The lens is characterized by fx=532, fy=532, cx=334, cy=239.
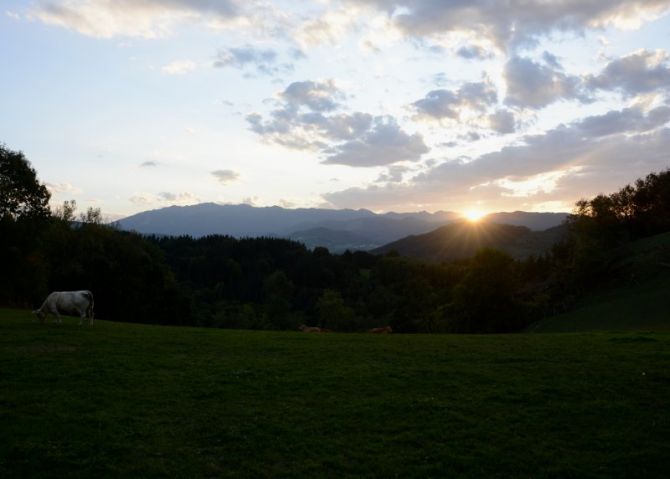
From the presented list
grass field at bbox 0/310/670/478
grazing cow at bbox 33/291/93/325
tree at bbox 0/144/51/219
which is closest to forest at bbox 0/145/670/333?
tree at bbox 0/144/51/219

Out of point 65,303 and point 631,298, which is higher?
point 65,303

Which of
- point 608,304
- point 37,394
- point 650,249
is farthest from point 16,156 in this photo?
point 650,249

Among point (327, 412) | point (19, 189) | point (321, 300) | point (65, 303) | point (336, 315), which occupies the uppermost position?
point (19, 189)

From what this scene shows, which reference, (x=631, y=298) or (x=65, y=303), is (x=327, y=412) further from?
(x=631, y=298)

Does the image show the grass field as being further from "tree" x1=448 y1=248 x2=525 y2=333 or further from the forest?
"tree" x1=448 y1=248 x2=525 y2=333

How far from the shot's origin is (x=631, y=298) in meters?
49.3

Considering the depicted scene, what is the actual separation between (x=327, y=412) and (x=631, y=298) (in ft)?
150

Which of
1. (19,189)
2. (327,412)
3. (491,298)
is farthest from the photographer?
(491,298)

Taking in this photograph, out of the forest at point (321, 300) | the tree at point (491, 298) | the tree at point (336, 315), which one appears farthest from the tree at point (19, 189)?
the tree at point (336, 315)

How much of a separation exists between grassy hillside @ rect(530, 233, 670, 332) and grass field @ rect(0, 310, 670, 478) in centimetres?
2345

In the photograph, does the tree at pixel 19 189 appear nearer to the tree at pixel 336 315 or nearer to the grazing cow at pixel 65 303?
the grazing cow at pixel 65 303

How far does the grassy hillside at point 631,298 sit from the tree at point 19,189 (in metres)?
45.1

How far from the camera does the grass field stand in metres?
10.2

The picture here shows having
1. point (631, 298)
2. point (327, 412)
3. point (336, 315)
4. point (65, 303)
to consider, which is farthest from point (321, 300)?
point (327, 412)
